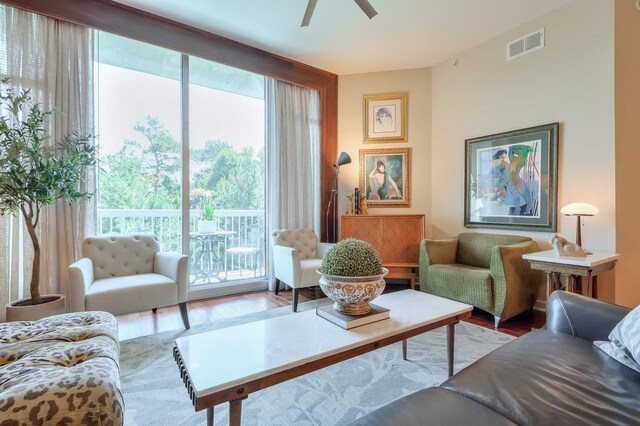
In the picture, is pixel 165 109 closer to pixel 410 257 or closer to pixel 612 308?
pixel 410 257

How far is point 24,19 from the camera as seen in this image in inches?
102

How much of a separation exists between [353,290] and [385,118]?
11.1 feet

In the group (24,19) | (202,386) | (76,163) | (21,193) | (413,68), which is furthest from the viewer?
(413,68)

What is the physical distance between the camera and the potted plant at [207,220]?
12.3 ft

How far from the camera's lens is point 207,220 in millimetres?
3791

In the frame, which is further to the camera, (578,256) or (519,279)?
(519,279)

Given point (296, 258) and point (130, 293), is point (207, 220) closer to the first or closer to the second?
point (296, 258)

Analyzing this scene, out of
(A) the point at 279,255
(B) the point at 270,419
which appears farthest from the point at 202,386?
(A) the point at 279,255

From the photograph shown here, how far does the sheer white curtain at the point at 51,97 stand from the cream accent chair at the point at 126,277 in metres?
0.33

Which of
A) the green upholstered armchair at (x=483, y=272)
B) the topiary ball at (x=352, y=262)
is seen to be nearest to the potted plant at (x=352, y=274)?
the topiary ball at (x=352, y=262)

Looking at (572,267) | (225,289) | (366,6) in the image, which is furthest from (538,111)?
(225,289)

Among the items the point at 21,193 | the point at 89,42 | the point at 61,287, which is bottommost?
the point at 61,287

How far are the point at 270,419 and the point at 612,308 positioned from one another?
177cm

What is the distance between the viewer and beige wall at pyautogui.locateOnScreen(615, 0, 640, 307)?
2.69 metres
